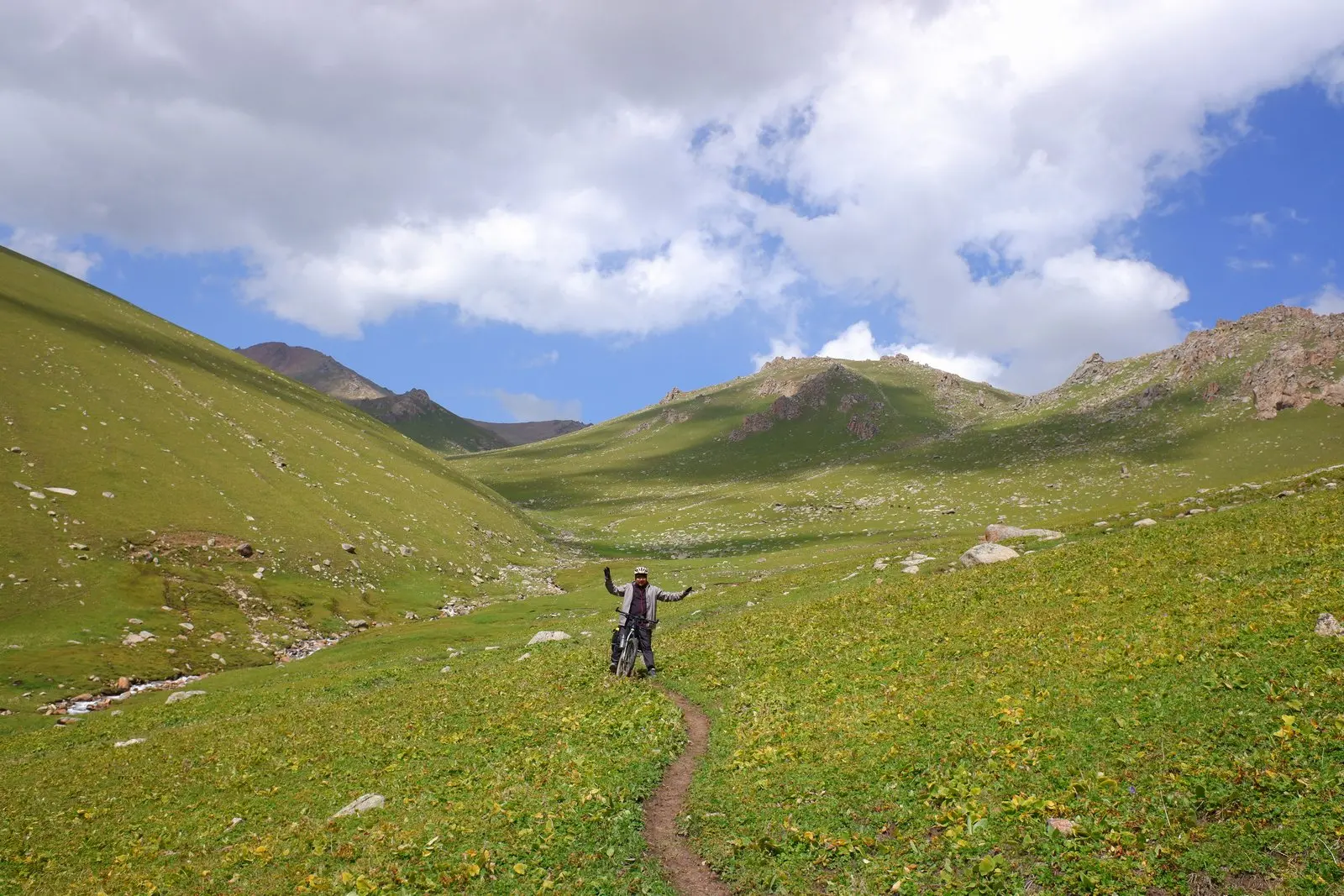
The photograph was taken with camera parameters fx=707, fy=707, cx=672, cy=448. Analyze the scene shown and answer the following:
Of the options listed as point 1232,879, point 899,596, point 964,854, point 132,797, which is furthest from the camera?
point 899,596

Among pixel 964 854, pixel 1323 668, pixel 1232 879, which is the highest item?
pixel 1323 668

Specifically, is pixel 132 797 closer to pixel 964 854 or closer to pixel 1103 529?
pixel 964 854

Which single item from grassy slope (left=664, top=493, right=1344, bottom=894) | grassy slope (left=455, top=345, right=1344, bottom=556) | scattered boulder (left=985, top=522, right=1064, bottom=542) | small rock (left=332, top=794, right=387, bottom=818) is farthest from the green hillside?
small rock (left=332, top=794, right=387, bottom=818)

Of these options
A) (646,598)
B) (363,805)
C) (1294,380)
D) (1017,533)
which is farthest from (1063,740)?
(1294,380)

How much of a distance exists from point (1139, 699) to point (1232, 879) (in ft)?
21.6

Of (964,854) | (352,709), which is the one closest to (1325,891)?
(964,854)

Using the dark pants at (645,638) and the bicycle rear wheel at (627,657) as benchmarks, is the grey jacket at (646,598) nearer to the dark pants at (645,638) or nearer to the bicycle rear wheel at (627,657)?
the dark pants at (645,638)

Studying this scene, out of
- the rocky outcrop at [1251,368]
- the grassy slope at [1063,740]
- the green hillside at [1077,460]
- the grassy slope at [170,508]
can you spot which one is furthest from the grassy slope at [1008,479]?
the grassy slope at [1063,740]

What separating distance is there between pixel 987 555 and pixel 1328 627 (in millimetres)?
21822

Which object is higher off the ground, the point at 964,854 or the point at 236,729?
the point at 964,854

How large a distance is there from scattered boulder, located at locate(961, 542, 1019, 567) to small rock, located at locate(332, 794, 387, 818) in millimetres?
30821

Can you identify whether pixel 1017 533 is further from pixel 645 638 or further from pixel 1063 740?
pixel 1063 740

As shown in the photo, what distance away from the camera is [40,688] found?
132ft

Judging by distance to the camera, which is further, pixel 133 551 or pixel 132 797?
pixel 133 551
